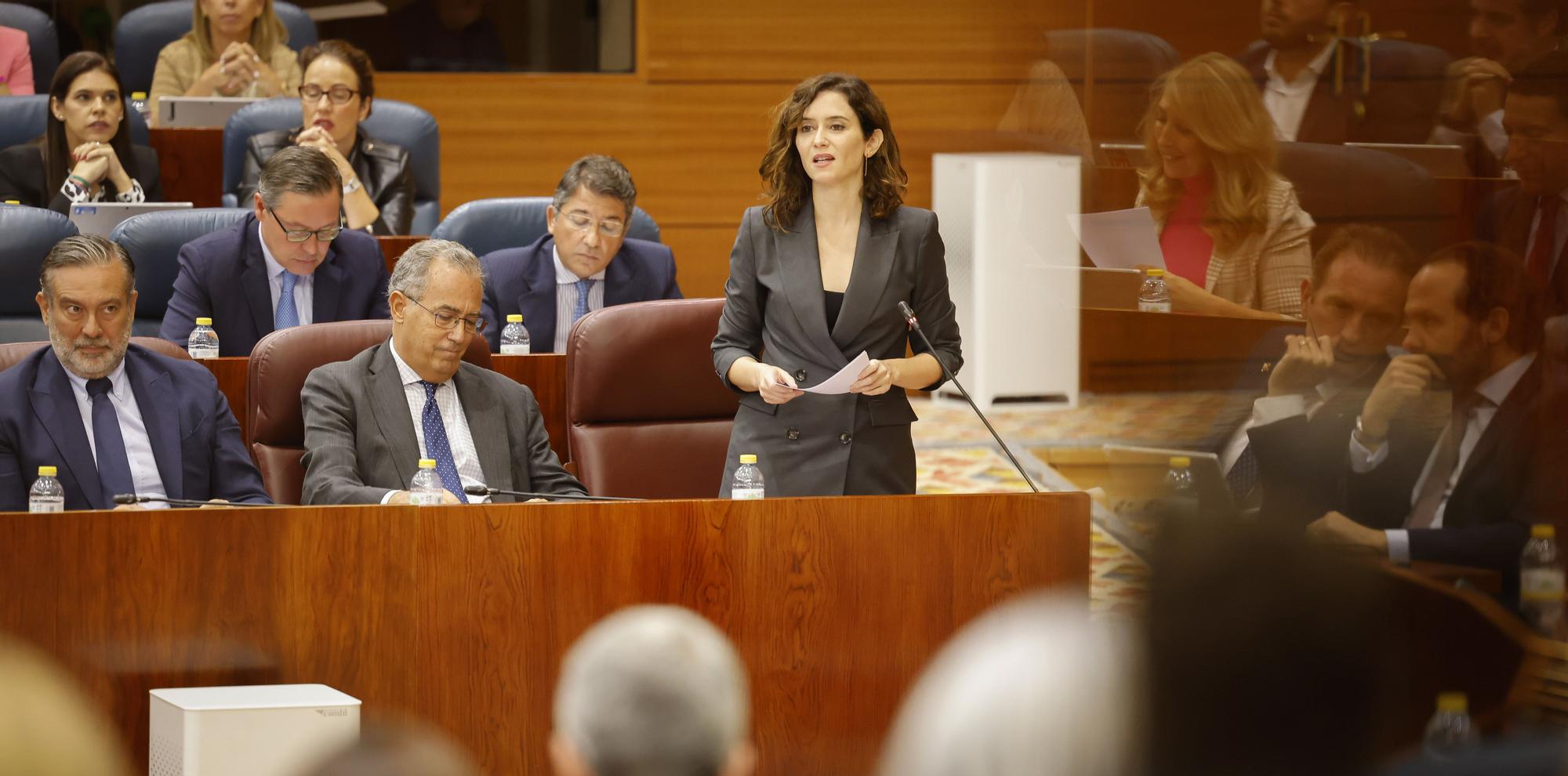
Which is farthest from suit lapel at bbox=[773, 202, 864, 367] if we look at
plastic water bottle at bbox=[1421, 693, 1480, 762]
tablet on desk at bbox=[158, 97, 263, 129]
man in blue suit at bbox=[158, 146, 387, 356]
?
tablet on desk at bbox=[158, 97, 263, 129]

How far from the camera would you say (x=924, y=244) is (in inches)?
102

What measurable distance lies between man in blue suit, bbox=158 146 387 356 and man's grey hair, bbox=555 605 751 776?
2566mm

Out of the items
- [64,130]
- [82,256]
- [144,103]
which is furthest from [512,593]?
[144,103]

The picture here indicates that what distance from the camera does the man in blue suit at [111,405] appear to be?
2.47 m

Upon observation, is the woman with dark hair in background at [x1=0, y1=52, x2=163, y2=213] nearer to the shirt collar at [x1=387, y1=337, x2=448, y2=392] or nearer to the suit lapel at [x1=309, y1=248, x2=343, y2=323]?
the suit lapel at [x1=309, y1=248, x2=343, y2=323]

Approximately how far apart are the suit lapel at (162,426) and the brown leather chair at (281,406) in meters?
0.15

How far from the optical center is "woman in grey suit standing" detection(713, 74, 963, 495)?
8.38 feet

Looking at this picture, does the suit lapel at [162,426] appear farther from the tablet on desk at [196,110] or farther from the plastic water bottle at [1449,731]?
the tablet on desk at [196,110]

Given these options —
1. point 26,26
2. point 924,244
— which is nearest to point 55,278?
point 924,244

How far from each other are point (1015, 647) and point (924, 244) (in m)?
1.93

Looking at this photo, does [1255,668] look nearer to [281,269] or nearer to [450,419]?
[450,419]

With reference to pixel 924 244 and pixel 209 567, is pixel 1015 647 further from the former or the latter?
pixel 924 244

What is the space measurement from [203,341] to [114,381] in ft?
2.04

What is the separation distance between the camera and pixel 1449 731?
83cm
